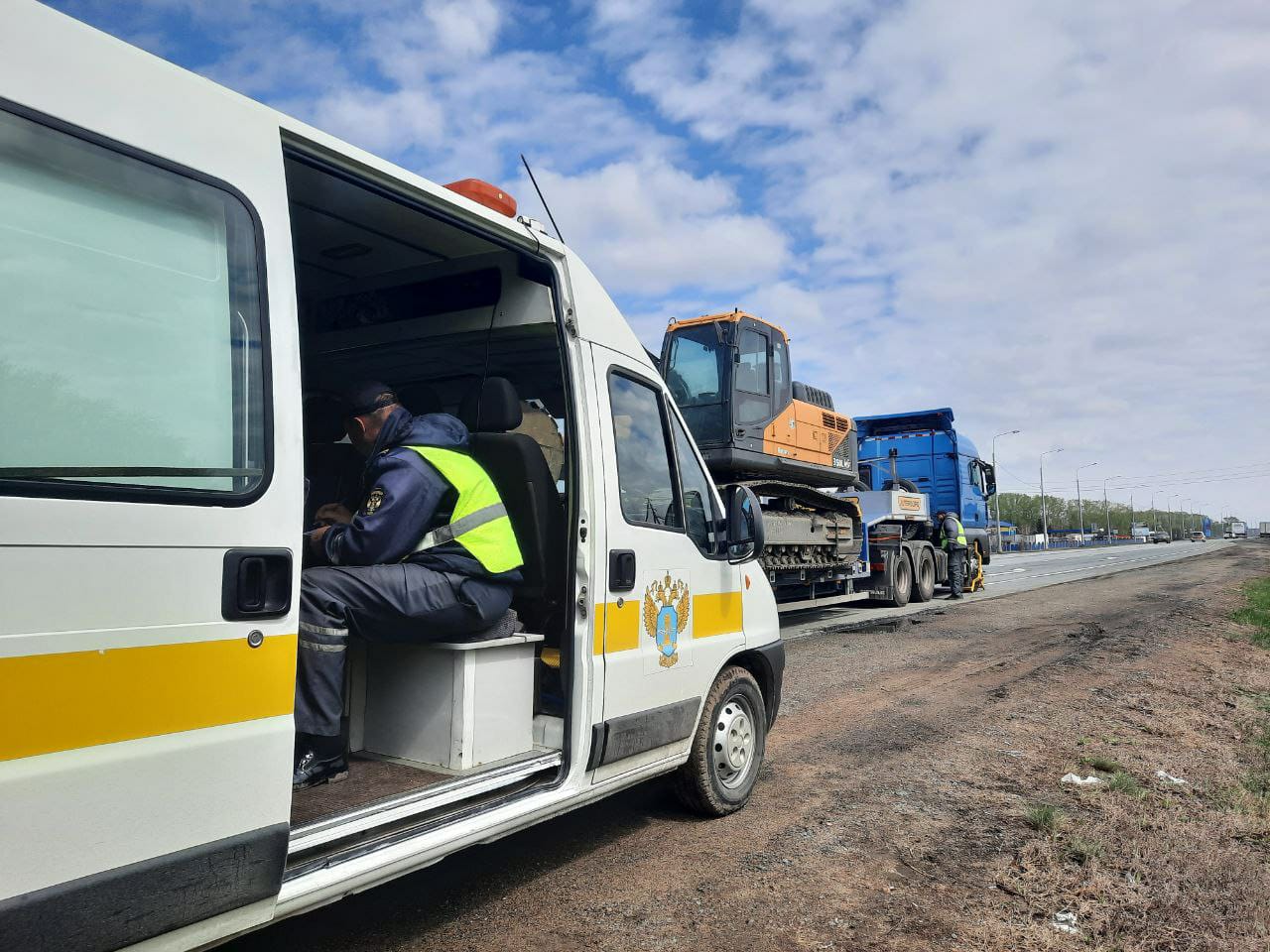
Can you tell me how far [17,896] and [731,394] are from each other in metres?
10.3

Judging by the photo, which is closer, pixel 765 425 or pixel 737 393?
pixel 737 393

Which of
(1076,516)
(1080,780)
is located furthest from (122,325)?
(1076,516)

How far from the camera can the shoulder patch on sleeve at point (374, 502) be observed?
11.2 ft

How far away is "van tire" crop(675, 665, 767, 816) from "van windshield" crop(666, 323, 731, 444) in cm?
702

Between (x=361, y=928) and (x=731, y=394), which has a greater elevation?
(x=731, y=394)

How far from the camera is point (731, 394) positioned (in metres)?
11.6

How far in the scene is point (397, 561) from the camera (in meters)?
A: 3.57

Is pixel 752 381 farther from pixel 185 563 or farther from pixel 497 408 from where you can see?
pixel 185 563

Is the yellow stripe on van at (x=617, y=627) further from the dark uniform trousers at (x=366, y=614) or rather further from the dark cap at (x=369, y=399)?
the dark cap at (x=369, y=399)

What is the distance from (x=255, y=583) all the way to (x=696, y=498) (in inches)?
97.6

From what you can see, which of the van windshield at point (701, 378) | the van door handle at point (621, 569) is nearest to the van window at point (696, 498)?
the van door handle at point (621, 569)

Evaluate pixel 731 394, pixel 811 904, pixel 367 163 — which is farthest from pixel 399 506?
pixel 731 394

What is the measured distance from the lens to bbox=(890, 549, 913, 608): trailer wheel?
54.1 ft

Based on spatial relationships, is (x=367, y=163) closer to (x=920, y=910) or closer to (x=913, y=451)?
(x=920, y=910)
